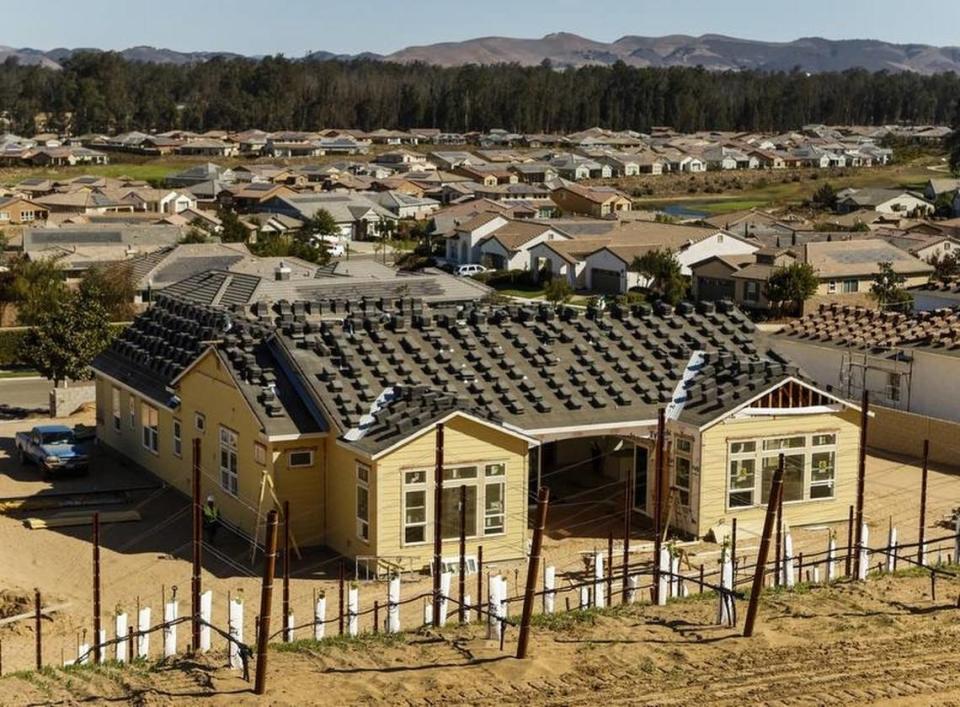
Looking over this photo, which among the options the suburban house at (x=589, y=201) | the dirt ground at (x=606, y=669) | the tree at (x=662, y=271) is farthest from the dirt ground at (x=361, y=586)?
the suburban house at (x=589, y=201)

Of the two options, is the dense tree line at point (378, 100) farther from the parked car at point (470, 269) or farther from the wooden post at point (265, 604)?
the wooden post at point (265, 604)

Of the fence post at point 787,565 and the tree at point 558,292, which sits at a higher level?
the fence post at point 787,565

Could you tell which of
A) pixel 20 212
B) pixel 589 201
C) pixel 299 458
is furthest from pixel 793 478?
pixel 589 201

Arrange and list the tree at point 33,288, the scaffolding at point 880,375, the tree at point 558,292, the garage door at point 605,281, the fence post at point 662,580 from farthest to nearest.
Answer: the garage door at point 605,281, the tree at point 558,292, the tree at point 33,288, the scaffolding at point 880,375, the fence post at point 662,580

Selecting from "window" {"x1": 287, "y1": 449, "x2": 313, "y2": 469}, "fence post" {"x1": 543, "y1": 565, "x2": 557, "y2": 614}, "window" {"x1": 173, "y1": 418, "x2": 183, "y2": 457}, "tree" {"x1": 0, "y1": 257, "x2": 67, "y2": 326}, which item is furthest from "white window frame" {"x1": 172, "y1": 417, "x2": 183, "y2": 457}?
"tree" {"x1": 0, "y1": 257, "x2": 67, "y2": 326}

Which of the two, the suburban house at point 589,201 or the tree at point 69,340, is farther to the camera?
the suburban house at point 589,201

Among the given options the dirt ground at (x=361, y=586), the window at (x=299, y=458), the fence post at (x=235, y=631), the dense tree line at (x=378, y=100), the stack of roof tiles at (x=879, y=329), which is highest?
the dense tree line at (x=378, y=100)

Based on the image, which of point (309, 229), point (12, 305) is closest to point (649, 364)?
point (12, 305)
